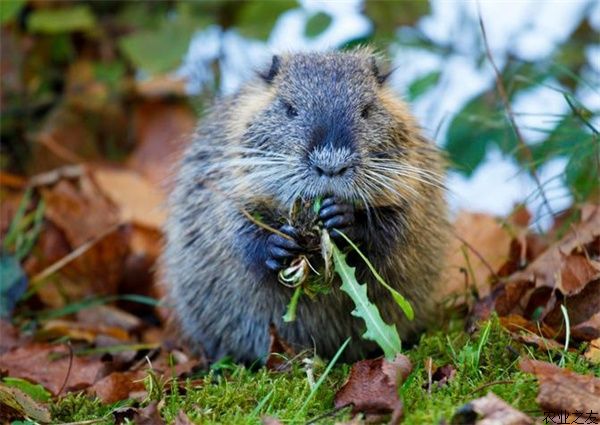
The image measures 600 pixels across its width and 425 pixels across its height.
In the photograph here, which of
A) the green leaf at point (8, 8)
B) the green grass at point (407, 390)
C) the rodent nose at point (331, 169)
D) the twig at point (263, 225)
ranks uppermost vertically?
the green leaf at point (8, 8)

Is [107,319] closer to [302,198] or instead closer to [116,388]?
[116,388]

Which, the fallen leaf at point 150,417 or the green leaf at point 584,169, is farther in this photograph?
the green leaf at point 584,169

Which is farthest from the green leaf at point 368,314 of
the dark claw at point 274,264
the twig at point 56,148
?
the twig at point 56,148

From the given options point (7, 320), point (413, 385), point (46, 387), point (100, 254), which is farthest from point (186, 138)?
point (413, 385)

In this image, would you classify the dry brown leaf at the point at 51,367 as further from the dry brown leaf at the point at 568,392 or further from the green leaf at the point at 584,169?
the green leaf at the point at 584,169

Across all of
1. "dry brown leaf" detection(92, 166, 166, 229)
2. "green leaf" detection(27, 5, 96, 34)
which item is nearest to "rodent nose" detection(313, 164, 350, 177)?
"dry brown leaf" detection(92, 166, 166, 229)

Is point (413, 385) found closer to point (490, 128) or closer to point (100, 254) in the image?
point (490, 128)

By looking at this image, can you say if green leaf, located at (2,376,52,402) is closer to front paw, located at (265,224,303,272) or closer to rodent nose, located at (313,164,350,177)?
front paw, located at (265,224,303,272)
